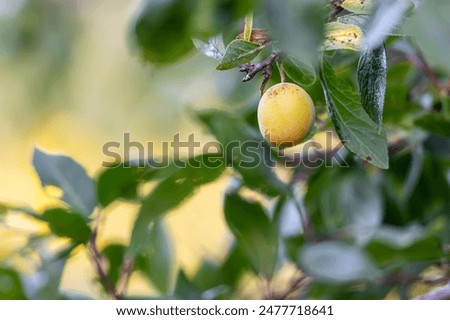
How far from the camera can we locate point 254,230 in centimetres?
79

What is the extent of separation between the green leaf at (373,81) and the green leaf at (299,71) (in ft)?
0.11

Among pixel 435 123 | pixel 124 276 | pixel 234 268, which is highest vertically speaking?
pixel 435 123

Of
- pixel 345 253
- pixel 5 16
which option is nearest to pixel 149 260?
pixel 345 253

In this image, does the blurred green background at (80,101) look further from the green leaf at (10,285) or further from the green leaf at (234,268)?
the green leaf at (10,285)

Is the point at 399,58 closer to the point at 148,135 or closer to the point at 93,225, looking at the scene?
the point at 93,225

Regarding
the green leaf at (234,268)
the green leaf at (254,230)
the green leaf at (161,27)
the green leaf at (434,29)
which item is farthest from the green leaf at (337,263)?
the green leaf at (434,29)

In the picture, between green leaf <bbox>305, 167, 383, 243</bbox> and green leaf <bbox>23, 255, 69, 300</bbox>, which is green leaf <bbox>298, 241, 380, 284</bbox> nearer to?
green leaf <bbox>305, 167, 383, 243</bbox>

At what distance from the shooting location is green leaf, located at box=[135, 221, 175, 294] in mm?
888

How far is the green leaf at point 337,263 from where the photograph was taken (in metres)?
0.77

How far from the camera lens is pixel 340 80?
479 millimetres

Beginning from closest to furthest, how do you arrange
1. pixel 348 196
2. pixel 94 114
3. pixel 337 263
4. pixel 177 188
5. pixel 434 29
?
pixel 434 29
pixel 177 188
pixel 337 263
pixel 348 196
pixel 94 114

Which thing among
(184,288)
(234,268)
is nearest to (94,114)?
(234,268)

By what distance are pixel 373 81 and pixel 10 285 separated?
455mm

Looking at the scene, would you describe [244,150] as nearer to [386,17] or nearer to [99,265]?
[99,265]
